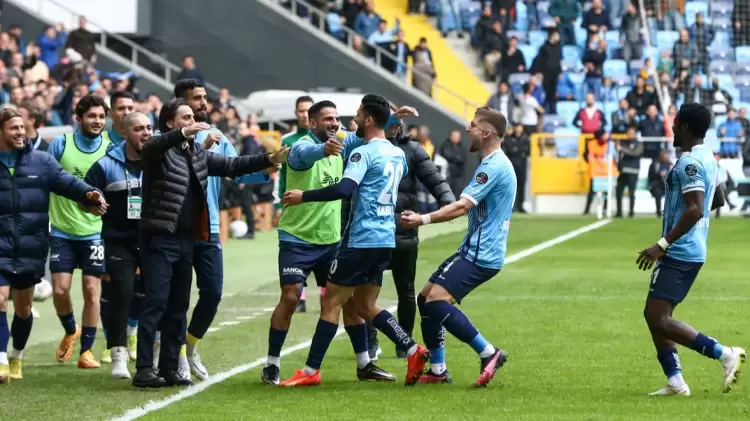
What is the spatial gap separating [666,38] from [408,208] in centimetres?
2903

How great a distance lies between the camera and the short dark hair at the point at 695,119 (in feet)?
34.6

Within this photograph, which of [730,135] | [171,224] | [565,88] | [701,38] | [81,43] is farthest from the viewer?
[701,38]

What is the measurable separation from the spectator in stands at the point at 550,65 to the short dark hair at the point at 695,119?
93.2 feet

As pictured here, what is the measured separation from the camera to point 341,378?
11844 millimetres

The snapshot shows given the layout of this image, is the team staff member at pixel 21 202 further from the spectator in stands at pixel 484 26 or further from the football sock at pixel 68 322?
the spectator in stands at pixel 484 26

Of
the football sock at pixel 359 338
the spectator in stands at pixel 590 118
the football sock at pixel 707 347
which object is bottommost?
the football sock at pixel 359 338

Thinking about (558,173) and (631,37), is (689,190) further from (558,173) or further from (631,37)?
(631,37)

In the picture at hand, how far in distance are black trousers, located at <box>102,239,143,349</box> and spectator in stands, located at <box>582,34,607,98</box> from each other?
1105 inches

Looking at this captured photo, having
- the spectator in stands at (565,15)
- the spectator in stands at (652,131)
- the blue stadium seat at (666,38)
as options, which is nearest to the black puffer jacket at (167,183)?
the spectator in stands at (652,131)

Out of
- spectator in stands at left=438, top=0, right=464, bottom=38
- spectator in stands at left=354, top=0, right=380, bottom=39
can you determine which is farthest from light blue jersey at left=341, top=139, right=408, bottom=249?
spectator in stands at left=438, top=0, right=464, bottom=38

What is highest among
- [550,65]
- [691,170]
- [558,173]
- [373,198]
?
[550,65]

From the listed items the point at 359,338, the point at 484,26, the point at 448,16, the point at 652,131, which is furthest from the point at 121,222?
the point at 448,16

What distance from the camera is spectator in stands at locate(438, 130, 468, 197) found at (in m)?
34.8

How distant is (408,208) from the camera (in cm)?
1283
